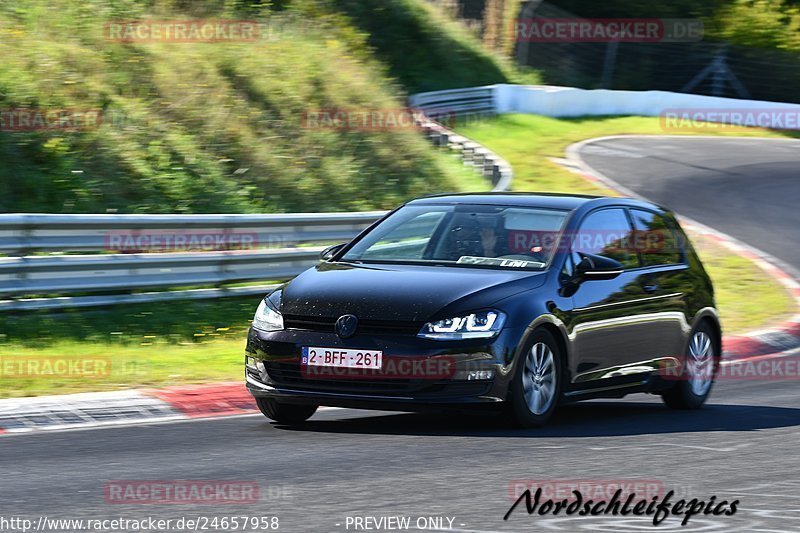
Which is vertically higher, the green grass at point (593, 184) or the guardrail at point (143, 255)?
the guardrail at point (143, 255)

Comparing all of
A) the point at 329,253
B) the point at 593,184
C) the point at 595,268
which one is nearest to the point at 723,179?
the point at 593,184

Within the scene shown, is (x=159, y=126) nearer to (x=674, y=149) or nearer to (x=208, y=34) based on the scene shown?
(x=208, y=34)

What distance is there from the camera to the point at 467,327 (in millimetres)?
8242

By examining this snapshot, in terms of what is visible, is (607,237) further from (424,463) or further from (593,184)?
(593,184)

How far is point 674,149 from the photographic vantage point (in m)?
33.9

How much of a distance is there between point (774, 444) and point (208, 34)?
17.3 m

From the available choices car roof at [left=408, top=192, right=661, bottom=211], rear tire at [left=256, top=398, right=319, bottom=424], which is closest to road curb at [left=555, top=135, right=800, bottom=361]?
car roof at [left=408, top=192, right=661, bottom=211]

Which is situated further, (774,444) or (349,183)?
(349,183)

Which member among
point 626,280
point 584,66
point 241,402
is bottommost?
point 584,66

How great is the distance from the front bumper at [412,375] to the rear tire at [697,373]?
8.40 ft

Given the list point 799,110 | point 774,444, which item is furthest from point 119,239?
point 799,110

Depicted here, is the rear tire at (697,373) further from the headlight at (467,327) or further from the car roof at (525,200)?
the headlight at (467,327)

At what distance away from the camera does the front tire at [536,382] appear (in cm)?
841

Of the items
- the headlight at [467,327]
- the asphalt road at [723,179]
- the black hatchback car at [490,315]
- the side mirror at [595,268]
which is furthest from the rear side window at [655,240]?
the asphalt road at [723,179]
